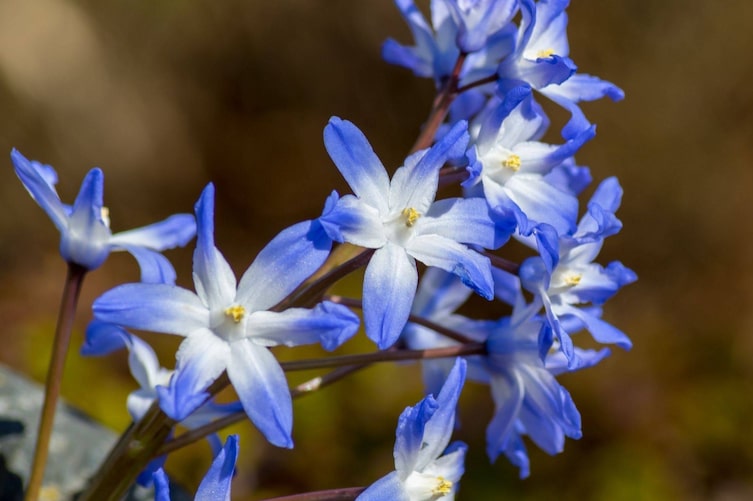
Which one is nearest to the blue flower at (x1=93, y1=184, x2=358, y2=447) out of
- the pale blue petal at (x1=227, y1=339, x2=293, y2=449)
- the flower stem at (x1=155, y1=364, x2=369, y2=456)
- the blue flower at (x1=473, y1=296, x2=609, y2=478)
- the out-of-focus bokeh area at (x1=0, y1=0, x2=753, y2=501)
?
the pale blue petal at (x1=227, y1=339, x2=293, y2=449)

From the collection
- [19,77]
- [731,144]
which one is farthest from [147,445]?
[731,144]

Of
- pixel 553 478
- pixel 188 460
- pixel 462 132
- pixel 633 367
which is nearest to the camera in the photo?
pixel 462 132

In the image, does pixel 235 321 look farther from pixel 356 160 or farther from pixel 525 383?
pixel 525 383

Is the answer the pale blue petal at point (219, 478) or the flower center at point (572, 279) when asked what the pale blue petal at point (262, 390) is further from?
the flower center at point (572, 279)

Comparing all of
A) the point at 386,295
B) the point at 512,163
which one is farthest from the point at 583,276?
the point at 386,295

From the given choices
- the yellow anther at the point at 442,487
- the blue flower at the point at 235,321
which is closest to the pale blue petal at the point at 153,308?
the blue flower at the point at 235,321

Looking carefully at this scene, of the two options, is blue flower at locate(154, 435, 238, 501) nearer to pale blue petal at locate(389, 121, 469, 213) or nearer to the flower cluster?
the flower cluster

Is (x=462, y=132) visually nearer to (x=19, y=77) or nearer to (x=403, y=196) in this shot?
(x=403, y=196)
